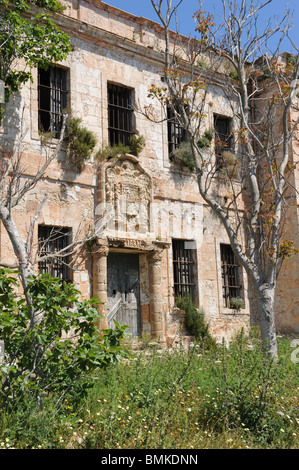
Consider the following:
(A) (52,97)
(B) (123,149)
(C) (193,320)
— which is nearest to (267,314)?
(C) (193,320)

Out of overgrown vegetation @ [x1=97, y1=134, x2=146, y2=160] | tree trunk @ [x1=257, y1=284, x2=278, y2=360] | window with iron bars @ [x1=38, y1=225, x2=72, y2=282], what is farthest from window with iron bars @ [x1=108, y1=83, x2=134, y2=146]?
tree trunk @ [x1=257, y1=284, x2=278, y2=360]

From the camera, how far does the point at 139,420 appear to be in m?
5.30

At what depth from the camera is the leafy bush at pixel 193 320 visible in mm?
11539

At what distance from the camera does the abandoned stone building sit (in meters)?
10.2

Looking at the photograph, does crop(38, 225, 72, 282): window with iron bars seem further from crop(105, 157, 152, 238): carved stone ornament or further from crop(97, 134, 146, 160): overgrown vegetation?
crop(97, 134, 146, 160): overgrown vegetation

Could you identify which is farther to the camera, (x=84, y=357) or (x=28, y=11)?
(x=28, y=11)

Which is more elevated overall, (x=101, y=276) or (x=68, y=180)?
(x=68, y=180)

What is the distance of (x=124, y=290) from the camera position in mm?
11250

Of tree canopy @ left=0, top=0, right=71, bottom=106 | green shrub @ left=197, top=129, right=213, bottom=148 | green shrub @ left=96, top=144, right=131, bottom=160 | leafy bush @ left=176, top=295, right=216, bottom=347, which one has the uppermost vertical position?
tree canopy @ left=0, top=0, right=71, bottom=106

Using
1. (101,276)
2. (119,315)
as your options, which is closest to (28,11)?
(101,276)

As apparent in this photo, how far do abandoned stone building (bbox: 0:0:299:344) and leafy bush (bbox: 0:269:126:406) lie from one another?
4410 mm
